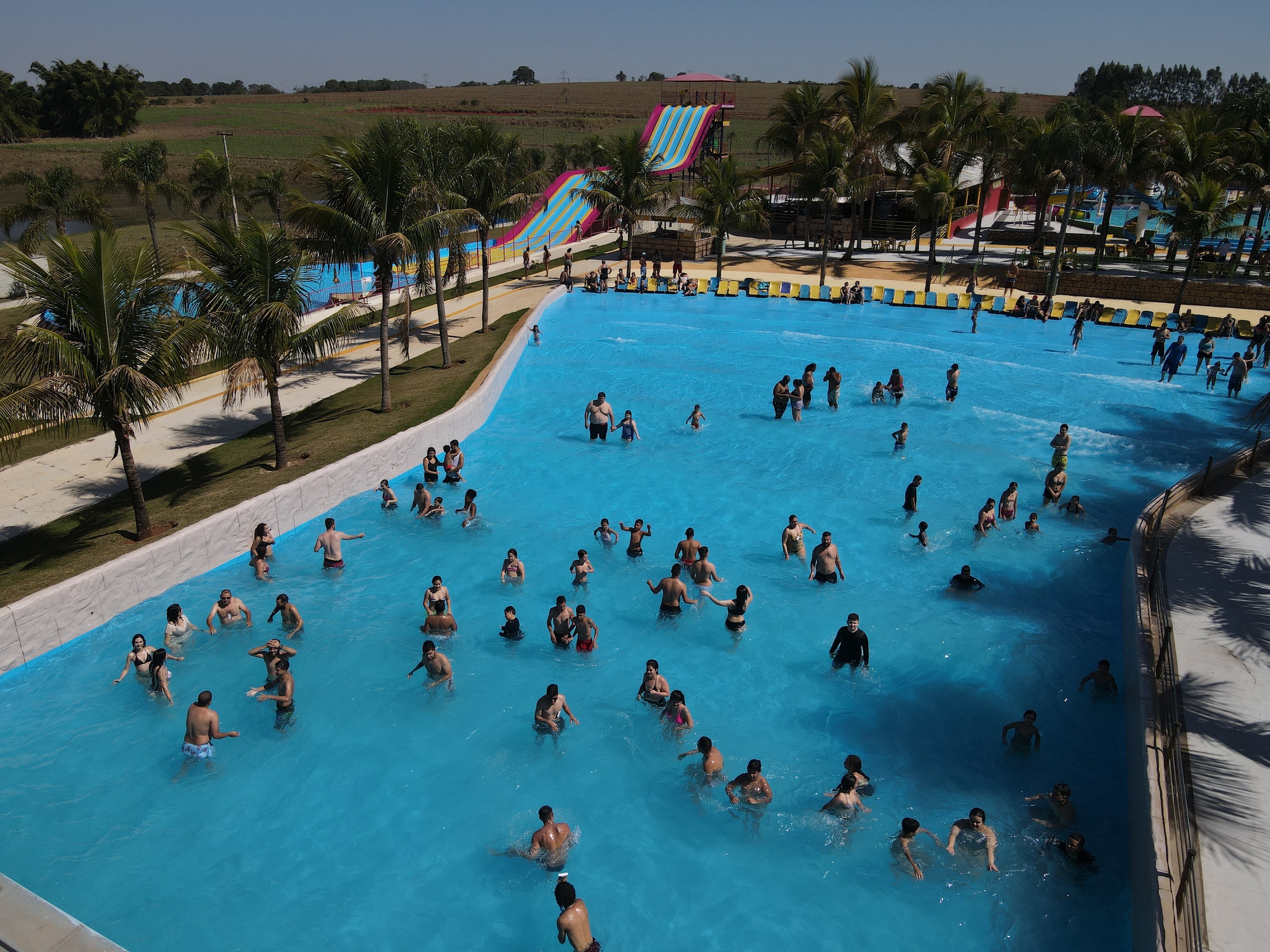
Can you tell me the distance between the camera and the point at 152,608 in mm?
13602

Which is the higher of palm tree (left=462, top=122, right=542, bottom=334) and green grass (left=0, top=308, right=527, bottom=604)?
palm tree (left=462, top=122, right=542, bottom=334)

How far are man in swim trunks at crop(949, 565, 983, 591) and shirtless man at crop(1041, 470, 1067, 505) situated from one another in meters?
4.23

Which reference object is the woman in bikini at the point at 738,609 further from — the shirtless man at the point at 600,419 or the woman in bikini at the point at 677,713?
the shirtless man at the point at 600,419

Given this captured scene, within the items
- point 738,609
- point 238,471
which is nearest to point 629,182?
point 238,471

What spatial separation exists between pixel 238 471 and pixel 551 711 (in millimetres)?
11175

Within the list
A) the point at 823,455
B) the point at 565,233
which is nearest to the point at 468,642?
the point at 823,455

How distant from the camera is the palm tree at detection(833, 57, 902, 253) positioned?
3956 cm

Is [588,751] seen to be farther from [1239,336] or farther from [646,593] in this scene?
[1239,336]

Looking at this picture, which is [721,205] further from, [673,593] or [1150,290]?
[673,593]

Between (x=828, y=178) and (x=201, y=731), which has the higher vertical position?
(x=828, y=178)

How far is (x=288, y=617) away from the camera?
13.0 metres

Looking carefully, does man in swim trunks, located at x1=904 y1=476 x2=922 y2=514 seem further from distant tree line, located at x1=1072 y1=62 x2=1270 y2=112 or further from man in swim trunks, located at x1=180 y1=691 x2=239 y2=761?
distant tree line, located at x1=1072 y1=62 x2=1270 y2=112

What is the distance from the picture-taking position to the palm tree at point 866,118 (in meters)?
39.6

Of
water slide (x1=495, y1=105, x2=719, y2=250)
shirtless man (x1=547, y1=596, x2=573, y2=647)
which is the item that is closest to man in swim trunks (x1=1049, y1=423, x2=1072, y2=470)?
shirtless man (x1=547, y1=596, x2=573, y2=647)
